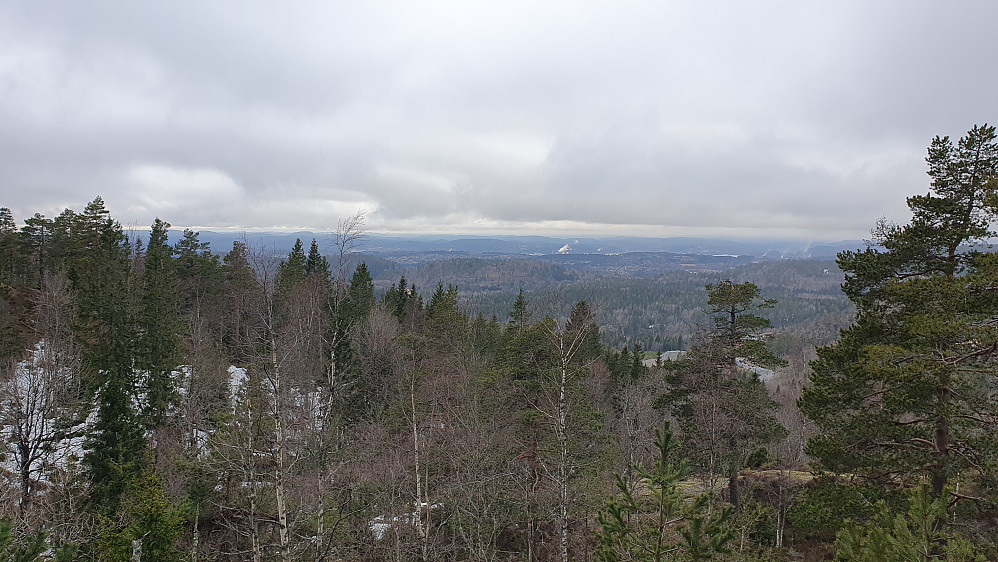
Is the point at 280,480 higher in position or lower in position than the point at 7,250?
lower

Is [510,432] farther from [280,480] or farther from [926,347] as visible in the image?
[926,347]

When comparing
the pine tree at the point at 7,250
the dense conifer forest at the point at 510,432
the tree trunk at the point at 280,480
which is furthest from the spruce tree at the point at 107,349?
the tree trunk at the point at 280,480

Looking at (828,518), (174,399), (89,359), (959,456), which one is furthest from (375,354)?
(959,456)

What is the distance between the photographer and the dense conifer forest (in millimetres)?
8359

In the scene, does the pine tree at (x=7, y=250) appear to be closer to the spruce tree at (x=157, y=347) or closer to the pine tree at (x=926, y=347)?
the spruce tree at (x=157, y=347)

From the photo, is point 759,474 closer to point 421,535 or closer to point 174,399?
point 421,535

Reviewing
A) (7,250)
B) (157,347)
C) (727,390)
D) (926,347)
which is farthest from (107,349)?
(926,347)

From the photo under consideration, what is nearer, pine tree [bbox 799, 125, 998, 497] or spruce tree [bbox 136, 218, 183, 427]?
pine tree [bbox 799, 125, 998, 497]

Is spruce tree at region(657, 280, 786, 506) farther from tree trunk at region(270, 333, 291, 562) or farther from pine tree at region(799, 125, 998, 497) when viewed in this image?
tree trunk at region(270, 333, 291, 562)

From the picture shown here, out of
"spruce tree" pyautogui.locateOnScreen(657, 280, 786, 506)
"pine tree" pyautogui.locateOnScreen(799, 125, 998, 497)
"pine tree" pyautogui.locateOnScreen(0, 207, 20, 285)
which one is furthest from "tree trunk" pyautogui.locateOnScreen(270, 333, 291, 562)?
"pine tree" pyautogui.locateOnScreen(0, 207, 20, 285)

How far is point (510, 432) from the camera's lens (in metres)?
17.2

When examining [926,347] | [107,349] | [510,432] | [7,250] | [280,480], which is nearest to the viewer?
[926,347]

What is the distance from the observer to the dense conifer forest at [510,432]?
836cm

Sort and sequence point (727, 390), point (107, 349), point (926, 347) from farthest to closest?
point (107, 349), point (727, 390), point (926, 347)
